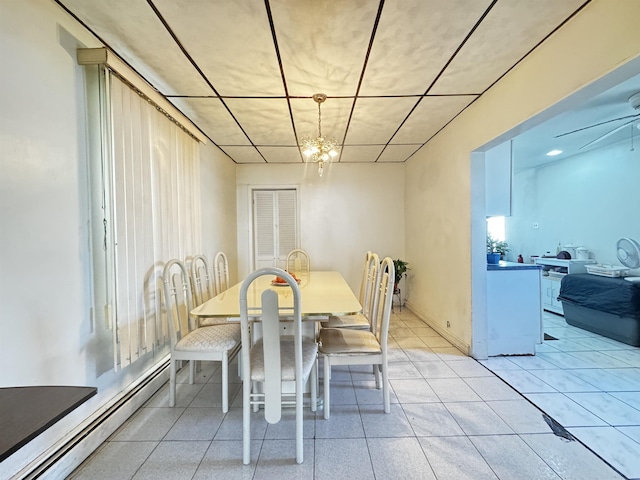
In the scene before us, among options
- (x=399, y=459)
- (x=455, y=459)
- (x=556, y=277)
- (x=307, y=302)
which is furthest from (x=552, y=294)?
(x=307, y=302)

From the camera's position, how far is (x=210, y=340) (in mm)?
1971

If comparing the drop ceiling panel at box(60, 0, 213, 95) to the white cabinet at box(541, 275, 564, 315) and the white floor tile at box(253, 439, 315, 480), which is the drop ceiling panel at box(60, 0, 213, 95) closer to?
the white floor tile at box(253, 439, 315, 480)

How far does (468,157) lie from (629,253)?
2669 millimetres

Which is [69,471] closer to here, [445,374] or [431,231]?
[445,374]

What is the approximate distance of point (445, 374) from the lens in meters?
2.37

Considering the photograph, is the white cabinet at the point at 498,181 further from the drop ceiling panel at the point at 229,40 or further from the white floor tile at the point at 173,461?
the white floor tile at the point at 173,461

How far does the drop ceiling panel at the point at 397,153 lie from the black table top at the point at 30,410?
3.87 m

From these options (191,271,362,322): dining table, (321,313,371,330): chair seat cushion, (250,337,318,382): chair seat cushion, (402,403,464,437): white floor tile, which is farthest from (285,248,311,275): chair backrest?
(402,403,464,437): white floor tile

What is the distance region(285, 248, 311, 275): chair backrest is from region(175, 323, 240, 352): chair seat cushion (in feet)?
5.37

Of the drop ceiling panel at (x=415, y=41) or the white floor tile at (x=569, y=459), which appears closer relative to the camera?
the white floor tile at (x=569, y=459)

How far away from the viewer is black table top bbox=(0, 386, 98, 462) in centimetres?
62

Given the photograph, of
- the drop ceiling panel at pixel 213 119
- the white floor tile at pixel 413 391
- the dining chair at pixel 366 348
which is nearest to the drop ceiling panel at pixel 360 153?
the drop ceiling panel at pixel 213 119

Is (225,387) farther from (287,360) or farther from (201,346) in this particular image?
(287,360)

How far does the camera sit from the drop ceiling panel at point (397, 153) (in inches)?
151
